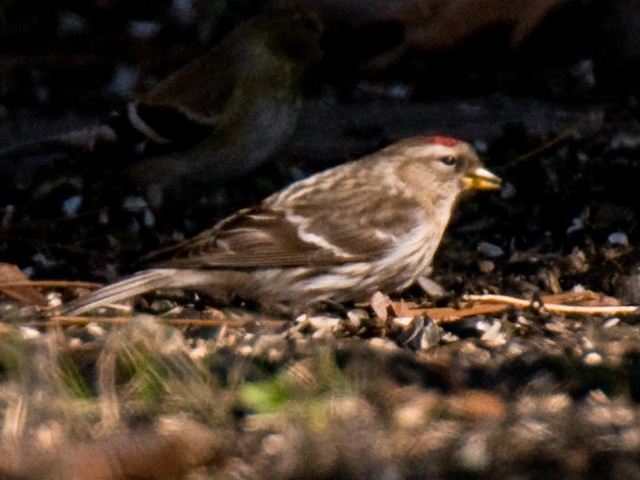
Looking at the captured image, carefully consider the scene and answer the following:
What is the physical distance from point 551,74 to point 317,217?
3.07 m

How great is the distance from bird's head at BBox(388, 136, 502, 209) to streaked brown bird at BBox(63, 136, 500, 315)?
4.1 inches

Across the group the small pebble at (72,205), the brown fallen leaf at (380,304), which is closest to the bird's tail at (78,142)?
the small pebble at (72,205)

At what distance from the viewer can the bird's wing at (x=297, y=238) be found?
19.3 ft

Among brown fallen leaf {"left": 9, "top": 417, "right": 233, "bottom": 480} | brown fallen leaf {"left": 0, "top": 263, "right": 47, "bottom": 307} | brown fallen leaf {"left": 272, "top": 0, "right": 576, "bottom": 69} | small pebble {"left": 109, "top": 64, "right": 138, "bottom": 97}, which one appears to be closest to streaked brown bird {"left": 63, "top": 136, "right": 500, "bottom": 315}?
brown fallen leaf {"left": 0, "top": 263, "right": 47, "bottom": 307}

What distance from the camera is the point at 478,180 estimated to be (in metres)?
6.53

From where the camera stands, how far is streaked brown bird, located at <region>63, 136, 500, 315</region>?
584 cm

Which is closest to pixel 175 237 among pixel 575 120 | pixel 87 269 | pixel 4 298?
pixel 87 269

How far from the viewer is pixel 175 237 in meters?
6.81

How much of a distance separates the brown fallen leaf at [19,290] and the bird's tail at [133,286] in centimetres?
23

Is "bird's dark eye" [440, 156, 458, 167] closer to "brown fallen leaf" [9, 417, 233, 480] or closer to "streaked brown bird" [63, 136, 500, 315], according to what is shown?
"streaked brown bird" [63, 136, 500, 315]

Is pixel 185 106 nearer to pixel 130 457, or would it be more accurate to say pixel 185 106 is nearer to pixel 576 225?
pixel 576 225

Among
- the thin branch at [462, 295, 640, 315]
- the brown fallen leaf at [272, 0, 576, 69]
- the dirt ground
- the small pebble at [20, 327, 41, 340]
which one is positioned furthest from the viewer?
the brown fallen leaf at [272, 0, 576, 69]

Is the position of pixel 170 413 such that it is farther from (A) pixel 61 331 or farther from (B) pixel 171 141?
(B) pixel 171 141

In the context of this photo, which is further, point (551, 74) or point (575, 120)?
point (551, 74)
